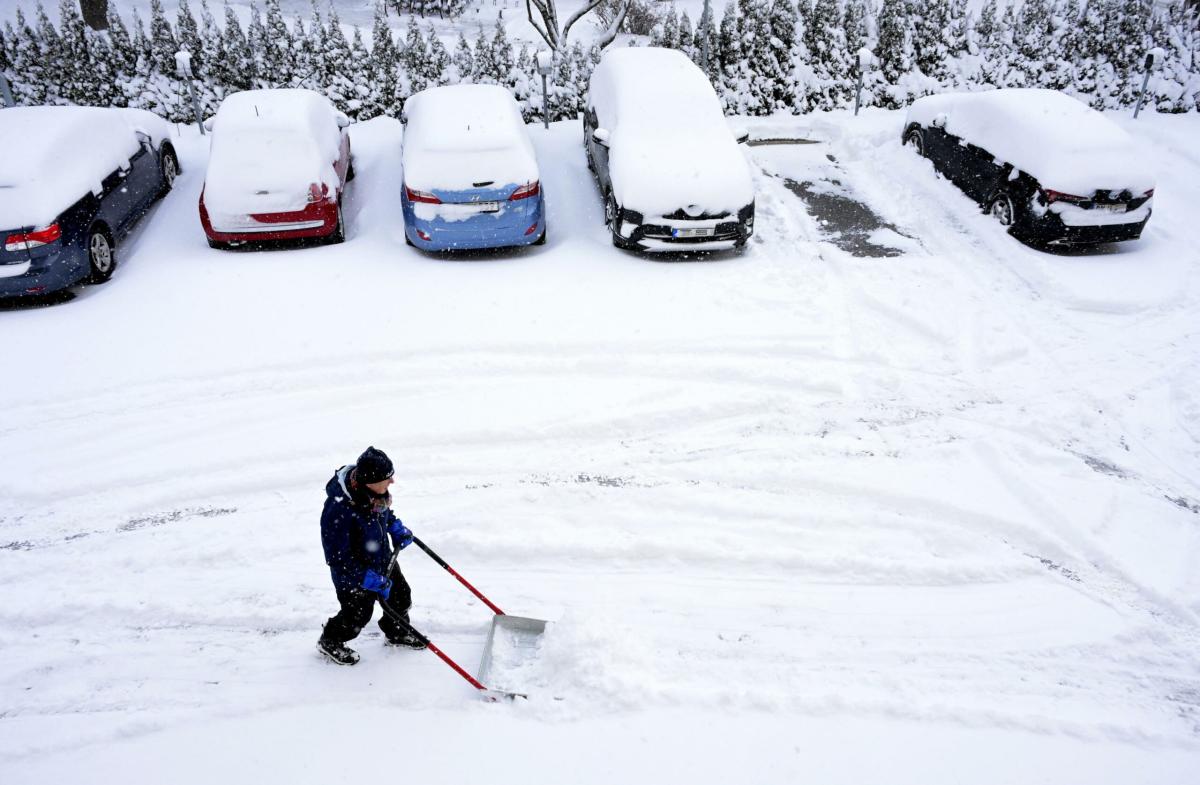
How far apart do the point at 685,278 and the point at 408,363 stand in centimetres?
323

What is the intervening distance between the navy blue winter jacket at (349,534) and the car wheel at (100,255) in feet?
20.7

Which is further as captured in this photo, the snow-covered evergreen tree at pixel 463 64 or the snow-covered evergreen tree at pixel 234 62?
the snow-covered evergreen tree at pixel 463 64

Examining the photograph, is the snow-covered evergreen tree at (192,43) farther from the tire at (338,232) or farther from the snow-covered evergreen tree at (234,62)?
the tire at (338,232)

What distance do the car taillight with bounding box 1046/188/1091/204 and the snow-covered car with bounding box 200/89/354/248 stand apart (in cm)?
824

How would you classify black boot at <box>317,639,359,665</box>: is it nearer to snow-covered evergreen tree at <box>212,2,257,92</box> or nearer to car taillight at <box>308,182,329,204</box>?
car taillight at <box>308,182,329,204</box>

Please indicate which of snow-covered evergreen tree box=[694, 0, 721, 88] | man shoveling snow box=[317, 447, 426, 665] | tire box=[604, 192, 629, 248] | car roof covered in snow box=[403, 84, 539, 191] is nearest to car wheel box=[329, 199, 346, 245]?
car roof covered in snow box=[403, 84, 539, 191]

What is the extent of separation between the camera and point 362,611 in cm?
379

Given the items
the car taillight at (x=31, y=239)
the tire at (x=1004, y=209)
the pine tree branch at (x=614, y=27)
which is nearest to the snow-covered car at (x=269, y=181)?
the car taillight at (x=31, y=239)

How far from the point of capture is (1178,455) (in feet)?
18.3

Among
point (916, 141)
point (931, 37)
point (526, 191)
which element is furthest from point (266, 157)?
point (931, 37)

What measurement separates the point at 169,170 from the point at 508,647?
965 centimetres

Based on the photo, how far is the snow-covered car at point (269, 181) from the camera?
333 inches

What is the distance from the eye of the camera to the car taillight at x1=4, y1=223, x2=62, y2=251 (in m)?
7.29

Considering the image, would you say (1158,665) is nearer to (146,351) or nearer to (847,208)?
(847,208)
